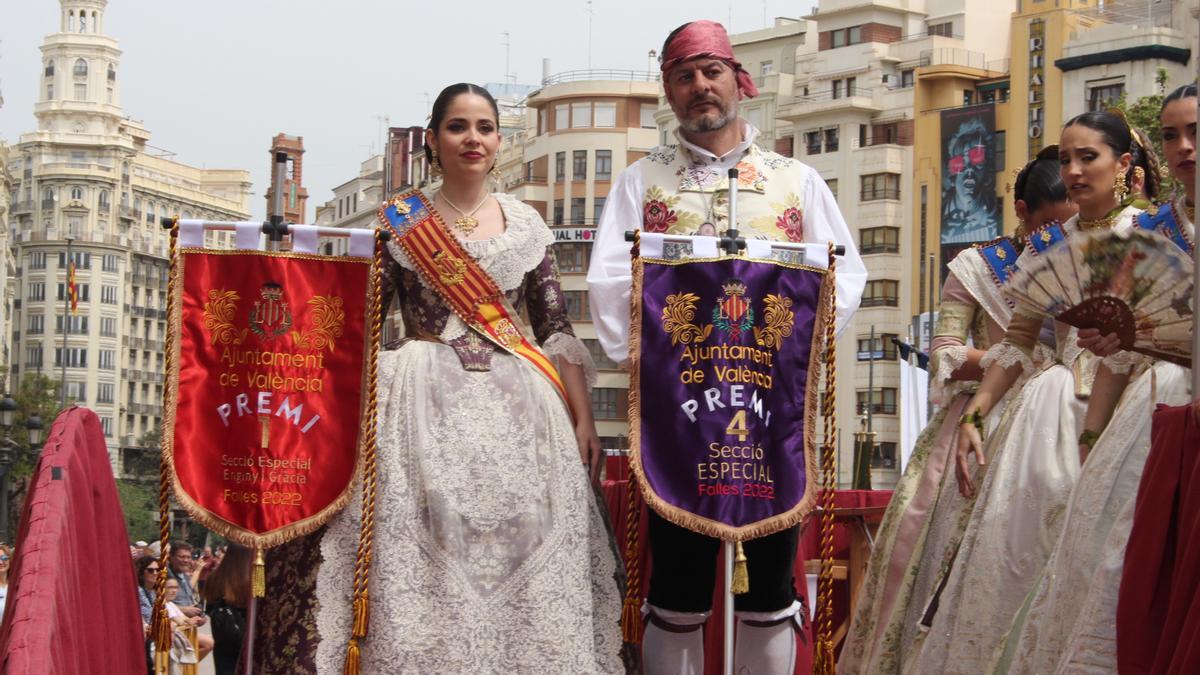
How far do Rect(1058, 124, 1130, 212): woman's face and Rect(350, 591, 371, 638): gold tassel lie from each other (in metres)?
2.93

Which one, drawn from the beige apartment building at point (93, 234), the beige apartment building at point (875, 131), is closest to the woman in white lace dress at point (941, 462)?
the beige apartment building at point (875, 131)

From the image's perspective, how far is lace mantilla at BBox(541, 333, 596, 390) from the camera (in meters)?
7.71

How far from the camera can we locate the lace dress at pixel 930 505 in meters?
7.97

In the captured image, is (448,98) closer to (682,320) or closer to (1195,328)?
(682,320)

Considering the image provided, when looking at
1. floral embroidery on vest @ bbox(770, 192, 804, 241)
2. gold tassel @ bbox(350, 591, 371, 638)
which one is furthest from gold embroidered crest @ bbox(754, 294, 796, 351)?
gold tassel @ bbox(350, 591, 371, 638)

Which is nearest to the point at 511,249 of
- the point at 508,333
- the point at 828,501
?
the point at 508,333

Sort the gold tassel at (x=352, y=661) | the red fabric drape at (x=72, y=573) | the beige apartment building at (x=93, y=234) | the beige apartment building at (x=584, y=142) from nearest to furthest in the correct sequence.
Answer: the red fabric drape at (x=72, y=573) < the gold tassel at (x=352, y=661) < the beige apartment building at (x=584, y=142) < the beige apartment building at (x=93, y=234)

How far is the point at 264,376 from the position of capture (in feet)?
24.1

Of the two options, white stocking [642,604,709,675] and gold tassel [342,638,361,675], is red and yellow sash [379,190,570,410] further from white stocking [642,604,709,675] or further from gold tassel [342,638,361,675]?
gold tassel [342,638,361,675]

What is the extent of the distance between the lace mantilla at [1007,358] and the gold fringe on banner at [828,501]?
2.69 ft

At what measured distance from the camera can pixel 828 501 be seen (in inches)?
286

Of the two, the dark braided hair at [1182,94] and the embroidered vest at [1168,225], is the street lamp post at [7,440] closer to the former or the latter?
the embroidered vest at [1168,225]

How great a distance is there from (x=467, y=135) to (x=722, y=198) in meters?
0.93

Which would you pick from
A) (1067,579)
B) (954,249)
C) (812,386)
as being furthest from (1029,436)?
(954,249)
